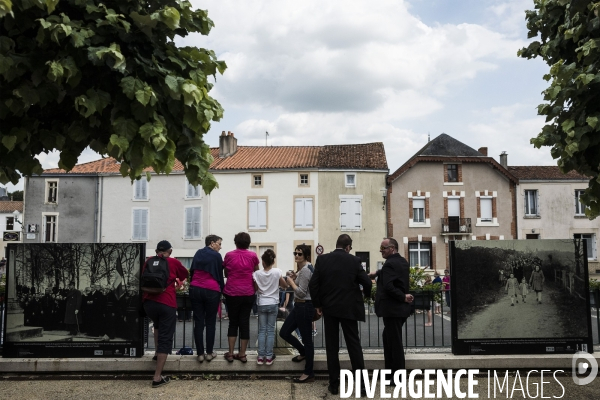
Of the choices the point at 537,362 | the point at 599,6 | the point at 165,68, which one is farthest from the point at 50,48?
the point at 537,362

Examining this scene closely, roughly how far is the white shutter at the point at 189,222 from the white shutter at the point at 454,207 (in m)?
18.4

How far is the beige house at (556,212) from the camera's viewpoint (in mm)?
37281

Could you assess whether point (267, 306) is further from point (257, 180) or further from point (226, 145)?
point (226, 145)

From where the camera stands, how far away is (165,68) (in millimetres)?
4914

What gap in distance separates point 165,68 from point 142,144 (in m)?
0.80

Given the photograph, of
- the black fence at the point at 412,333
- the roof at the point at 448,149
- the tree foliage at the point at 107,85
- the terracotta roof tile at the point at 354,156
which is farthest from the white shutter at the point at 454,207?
the tree foliage at the point at 107,85

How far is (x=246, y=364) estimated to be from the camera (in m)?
7.36

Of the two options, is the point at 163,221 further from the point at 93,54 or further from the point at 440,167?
the point at 93,54

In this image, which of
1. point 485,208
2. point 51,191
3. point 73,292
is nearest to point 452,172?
point 485,208

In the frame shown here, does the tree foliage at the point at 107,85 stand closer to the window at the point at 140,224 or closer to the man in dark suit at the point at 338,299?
the man in dark suit at the point at 338,299

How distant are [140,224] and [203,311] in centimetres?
3298

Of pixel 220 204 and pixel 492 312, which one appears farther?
pixel 220 204

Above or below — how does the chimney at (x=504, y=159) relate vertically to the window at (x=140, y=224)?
above

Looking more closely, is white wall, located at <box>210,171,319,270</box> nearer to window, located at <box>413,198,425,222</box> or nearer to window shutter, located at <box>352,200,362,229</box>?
window shutter, located at <box>352,200,362,229</box>
